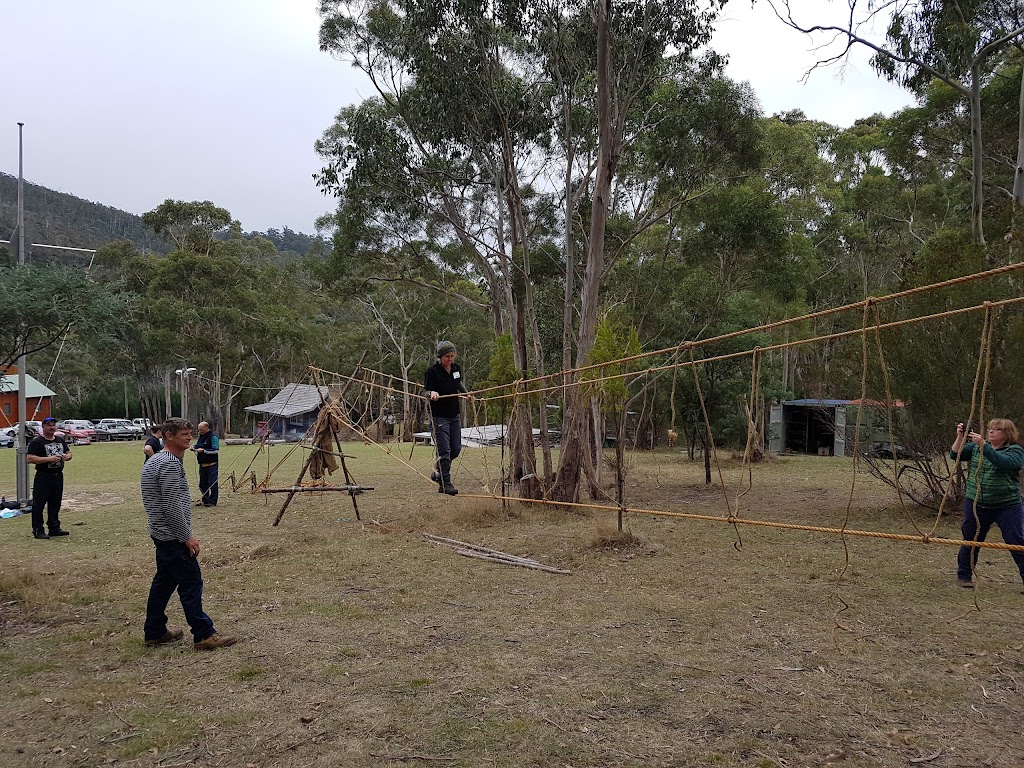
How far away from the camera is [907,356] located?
10.0 metres

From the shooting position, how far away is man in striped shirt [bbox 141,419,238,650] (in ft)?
14.7

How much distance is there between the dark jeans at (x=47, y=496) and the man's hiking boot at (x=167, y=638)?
5138 millimetres

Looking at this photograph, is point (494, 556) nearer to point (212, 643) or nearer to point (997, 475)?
point (212, 643)

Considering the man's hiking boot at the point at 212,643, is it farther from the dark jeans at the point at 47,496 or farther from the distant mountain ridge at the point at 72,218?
the distant mountain ridge at the point at 72,218

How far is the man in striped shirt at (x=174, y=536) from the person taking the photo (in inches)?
176

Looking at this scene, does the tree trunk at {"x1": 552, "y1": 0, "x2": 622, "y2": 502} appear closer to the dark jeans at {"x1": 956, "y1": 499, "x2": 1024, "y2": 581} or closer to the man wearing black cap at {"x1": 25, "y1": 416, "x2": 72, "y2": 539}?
the dark jeans at {"x1": 956, "y1": 499, "x2": 1024, "y2": 581}

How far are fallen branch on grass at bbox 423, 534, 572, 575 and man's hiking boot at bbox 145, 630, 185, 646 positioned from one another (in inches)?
129

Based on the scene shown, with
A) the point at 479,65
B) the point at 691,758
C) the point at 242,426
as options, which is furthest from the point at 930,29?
the point at 242,426

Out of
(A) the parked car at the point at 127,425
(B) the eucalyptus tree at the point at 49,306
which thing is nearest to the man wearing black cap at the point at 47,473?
(B) the eucalyptus tree at the point at 49,306

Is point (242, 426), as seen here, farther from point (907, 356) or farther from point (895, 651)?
point (895, 651)

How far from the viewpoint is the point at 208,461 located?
39.4ft

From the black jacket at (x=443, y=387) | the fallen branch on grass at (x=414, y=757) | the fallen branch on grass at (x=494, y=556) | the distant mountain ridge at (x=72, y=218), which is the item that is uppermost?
the distant mountain ridge at (x=72, y=218)

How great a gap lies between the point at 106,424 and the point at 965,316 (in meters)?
39.0

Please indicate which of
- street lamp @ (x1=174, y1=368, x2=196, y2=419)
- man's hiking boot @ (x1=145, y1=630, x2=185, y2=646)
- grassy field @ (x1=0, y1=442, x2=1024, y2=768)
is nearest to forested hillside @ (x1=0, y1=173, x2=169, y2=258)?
street lamp @ (x1=174, y1=368, x2=196, y2=419)
